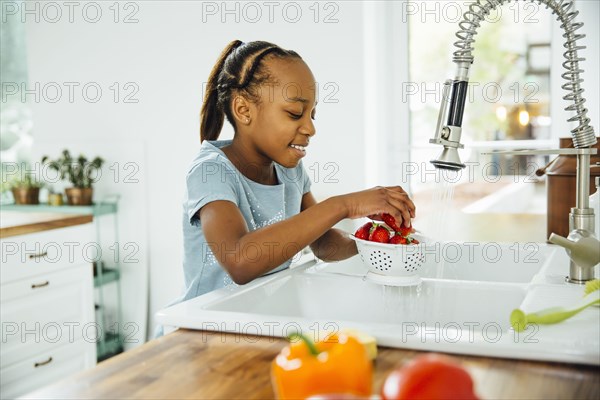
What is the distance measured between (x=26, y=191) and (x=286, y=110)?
192 cm

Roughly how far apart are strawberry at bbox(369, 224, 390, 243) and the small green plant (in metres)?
1.81

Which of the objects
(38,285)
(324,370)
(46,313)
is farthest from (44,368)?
(324,370)

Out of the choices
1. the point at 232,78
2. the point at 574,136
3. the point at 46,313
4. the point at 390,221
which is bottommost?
the point at 46,313

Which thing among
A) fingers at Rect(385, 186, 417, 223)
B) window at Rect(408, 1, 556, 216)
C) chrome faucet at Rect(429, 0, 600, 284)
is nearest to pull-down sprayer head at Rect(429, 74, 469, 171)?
chrome faucet at Rect(429, 0, 600, 284)

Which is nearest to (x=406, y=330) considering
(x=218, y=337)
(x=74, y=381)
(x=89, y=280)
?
(x=218, y=337)

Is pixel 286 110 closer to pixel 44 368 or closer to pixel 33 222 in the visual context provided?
pixel 33 222

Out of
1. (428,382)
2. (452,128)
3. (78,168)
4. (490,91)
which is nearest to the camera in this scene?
(428,382)

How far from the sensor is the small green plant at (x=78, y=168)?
2688 millimetres

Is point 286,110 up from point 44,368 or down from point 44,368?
up

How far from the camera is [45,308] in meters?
2.29

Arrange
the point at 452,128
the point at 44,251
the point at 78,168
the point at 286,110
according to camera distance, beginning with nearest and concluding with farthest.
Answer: the point at 452,128 → the point at 286,110 → the point at 44,251 → the point at 78,168

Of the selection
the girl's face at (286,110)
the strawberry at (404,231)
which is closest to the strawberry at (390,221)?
the strawberry at (404,231)

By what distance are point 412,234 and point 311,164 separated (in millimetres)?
1105

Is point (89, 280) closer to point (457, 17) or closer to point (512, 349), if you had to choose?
point (457, 17)
